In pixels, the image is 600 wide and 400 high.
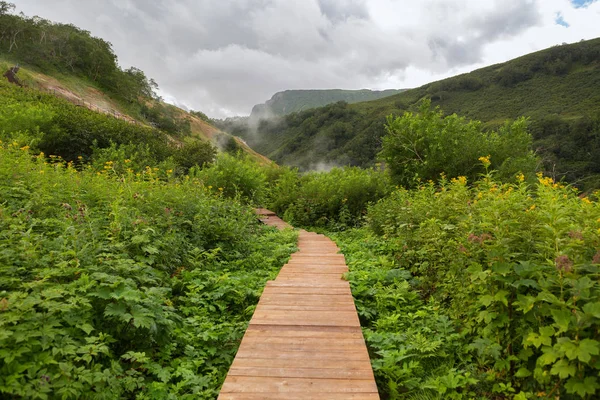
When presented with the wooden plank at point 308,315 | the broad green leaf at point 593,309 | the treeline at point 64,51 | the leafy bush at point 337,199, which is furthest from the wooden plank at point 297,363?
the treeline at point 64,51

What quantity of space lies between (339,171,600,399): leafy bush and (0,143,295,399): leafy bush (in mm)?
1660

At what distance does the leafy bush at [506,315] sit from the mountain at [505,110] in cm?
4687

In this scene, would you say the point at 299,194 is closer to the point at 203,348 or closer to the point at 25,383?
the point at 203,348

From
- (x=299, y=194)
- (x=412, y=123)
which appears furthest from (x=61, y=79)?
(x=412, y=123)

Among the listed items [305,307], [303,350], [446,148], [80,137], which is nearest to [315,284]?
[305,307]

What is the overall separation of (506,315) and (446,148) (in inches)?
410

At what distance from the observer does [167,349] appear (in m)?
3.04

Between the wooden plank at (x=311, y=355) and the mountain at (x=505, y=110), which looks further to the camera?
the mountain at (x=505, y=110)

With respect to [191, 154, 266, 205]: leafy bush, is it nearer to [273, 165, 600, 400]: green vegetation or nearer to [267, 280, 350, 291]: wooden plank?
[267, 280, 350, 291]: wooden plank

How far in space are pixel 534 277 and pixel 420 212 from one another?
11.2 ft

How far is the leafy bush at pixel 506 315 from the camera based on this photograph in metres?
2.15

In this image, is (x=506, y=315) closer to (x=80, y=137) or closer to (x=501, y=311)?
(x=501, y=311)

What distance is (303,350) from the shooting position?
2877mm

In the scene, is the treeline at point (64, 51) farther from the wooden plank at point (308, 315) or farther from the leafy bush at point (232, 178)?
the wooden plank at point (308, 315)
